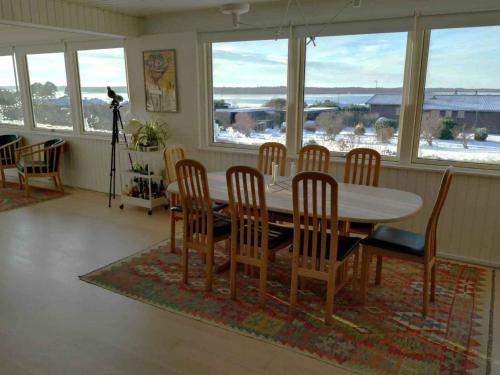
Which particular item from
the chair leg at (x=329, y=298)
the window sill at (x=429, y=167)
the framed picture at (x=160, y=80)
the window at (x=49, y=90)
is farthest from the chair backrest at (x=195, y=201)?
the window at (x=49, y=90)

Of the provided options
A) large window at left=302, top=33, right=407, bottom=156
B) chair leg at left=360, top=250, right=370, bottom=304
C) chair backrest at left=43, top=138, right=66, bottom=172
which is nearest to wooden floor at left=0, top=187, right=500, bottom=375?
chair leg at left=360, top=250, right=370, bottom=304

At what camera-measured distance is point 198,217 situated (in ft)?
9.73

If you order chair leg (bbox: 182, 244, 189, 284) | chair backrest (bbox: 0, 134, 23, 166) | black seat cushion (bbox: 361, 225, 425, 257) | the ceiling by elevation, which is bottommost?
chair leg (bbox: 182, 244, 189, 284)

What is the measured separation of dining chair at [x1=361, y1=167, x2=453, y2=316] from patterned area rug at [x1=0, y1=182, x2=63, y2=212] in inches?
181

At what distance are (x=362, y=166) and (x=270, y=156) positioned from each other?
0.94 m

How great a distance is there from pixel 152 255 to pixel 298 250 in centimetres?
162

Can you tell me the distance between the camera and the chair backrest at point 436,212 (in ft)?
8.17

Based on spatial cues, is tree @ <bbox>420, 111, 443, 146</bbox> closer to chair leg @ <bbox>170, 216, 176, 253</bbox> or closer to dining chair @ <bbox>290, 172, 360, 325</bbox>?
dining chair @ <bbox>290, 172, 360, 325</bbox>

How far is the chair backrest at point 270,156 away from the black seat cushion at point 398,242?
1.33 m

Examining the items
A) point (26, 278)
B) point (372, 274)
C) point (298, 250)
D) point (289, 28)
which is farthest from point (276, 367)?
point (289, 28)

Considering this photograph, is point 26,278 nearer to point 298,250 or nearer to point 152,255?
point 152,255

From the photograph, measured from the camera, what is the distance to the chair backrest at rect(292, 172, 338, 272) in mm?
2314

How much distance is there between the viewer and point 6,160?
20.6ft

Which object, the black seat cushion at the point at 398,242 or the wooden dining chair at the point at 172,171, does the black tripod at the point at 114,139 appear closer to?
the wooden dining chair at the point at 172,171
